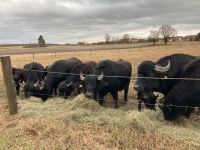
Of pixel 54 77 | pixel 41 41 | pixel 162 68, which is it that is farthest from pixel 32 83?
pixel 41 41

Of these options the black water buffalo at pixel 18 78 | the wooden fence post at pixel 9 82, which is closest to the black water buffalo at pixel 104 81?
the wooden fence post at pixel 9 82

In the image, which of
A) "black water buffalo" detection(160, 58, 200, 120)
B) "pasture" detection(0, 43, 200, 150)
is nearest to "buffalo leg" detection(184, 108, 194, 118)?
"pasture" detection(0, 43, 200, 150)

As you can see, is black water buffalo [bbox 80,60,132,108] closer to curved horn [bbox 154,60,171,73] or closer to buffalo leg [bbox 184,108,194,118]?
curved horn [bbox 154,60,171,73]

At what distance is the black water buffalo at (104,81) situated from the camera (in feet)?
39.7

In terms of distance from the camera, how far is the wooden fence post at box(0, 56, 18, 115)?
10172 millimetres

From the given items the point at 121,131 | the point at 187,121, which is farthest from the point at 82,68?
the point at 121,131

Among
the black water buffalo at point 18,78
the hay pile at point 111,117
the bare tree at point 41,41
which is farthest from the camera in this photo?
the bare tree at point 41,41

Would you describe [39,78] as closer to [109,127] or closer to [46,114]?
[46,114]

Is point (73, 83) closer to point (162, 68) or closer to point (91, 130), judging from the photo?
point (162, 68)

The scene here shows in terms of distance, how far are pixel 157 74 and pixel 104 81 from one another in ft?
6.53

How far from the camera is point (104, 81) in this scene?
41.1 feet

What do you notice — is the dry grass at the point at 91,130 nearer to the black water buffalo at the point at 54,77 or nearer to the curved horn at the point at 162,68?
the curved horn at the point at 162,68

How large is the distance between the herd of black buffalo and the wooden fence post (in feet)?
6.04

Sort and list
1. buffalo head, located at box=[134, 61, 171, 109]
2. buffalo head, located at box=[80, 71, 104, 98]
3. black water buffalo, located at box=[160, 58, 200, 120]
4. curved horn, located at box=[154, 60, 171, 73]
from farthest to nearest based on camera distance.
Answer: buffalo head, located at box=[80, 71, 104, 98] → curved horn, located at box=[154, 60, 171, 73] → buffalo head, located at box=[134, 61, 171, 109] → black water buffalo, located at box=[160, 58, 200, 120]
